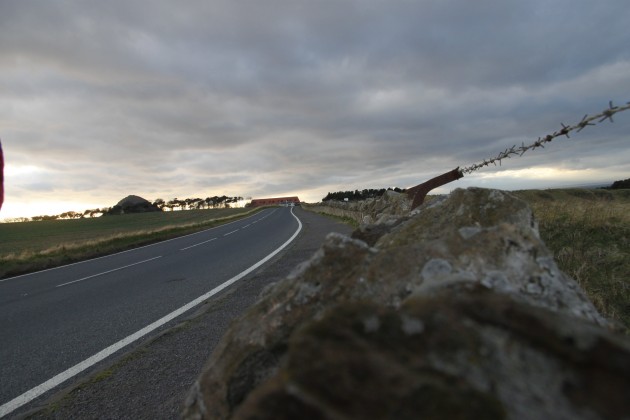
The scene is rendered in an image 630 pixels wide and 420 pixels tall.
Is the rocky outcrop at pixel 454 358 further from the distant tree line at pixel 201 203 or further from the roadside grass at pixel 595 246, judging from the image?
the distant tree line at pixel 201 203

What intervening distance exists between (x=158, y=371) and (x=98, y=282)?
706 centimetres

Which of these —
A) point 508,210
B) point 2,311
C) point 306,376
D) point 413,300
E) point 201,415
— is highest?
point 508,210

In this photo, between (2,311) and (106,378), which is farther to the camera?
(2,311)

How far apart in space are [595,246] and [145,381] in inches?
307

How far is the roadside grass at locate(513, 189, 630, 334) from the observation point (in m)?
5.11

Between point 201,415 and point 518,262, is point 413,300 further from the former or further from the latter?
point 201,415

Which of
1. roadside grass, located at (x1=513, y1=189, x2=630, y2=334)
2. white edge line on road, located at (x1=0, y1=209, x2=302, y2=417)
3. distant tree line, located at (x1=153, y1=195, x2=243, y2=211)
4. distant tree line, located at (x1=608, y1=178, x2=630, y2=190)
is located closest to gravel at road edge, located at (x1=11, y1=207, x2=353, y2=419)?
white edge line on road, located at (x1=0, y1=209, x2=302, y2=417)

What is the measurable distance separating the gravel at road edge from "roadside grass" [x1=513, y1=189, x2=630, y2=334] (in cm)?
436

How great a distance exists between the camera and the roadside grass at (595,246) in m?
5.11

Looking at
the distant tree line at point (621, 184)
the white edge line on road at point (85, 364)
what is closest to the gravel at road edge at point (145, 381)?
the white edge line on road at point (85, 364)

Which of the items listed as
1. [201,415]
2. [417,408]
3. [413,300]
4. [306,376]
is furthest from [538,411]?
[201,415]

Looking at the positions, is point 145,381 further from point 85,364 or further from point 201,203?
point 201,203

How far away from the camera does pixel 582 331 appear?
106 cm

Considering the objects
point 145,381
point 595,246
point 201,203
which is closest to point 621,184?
point 595,246
